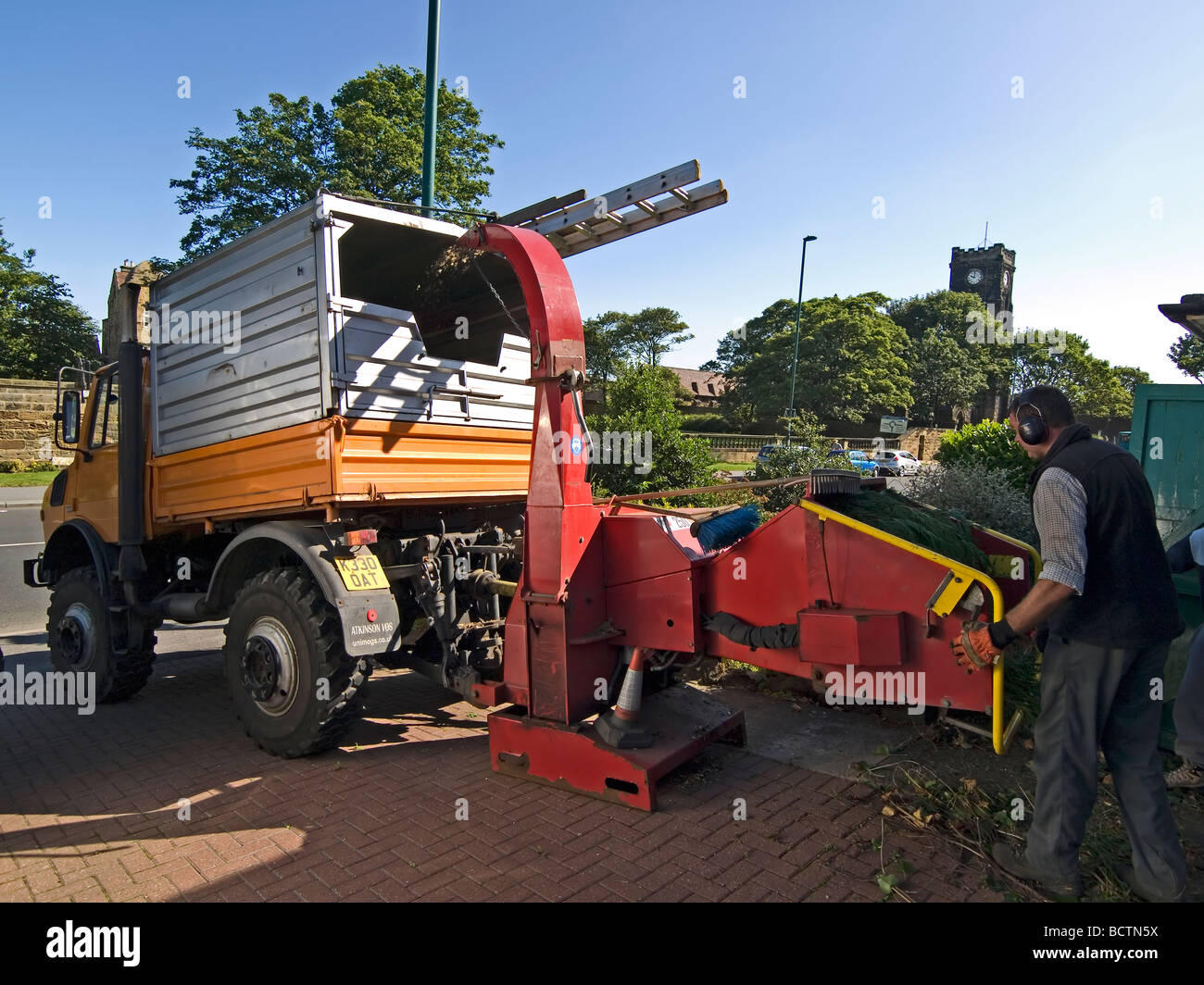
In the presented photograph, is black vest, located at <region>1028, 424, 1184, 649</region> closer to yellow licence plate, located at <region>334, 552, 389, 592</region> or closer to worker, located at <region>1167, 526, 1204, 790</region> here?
worker, located at <region>1167, 526, 1204, 790</region>

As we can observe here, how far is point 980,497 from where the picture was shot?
637 centimetres

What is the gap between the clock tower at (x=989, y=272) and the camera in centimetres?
7506

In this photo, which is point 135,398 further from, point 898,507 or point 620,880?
point 898,507

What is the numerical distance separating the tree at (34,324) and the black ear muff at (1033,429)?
37602 millimetres

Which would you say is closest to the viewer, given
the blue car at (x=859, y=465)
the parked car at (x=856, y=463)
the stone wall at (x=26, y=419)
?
the blue car at (x=859, y=465)

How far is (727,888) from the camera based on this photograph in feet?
10.1

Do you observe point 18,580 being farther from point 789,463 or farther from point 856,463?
point 856,463

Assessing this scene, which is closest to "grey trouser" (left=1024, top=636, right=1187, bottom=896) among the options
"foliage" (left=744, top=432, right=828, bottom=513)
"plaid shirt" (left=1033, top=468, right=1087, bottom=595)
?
"plaid shirt" (left=1033, top=468, right=1087, bottom=595)

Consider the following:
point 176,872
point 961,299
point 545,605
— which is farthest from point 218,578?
point 961,299

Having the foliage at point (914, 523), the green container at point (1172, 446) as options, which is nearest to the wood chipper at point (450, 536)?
the foliage at point (914, 523)

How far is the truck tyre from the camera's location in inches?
228

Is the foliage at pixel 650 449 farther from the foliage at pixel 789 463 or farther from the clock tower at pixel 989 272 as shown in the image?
the clock tower at pixel 989 272

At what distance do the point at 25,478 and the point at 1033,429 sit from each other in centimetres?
2554

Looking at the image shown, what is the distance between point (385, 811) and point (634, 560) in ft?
6.03
